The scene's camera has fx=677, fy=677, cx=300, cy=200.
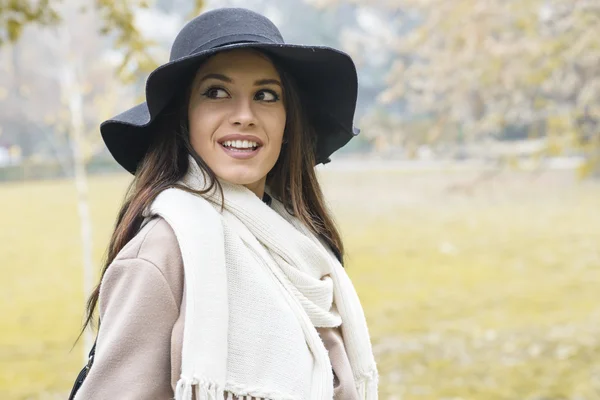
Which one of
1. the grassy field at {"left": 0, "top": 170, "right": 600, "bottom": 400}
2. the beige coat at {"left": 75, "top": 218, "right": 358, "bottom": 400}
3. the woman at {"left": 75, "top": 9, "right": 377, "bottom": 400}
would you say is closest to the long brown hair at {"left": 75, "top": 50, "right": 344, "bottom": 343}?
the woman at {"left": 75, "top": 9, "right": 377, "bottom": 400}

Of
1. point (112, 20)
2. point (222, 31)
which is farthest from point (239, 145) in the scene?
point (112, 20)

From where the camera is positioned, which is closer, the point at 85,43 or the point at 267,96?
the point at 267,96

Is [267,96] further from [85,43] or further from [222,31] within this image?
[85,43]

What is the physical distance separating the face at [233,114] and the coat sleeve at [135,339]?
272 mm

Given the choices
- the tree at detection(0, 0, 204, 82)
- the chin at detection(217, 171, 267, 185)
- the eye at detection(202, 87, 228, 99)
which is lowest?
the chin at detection(217, 171, 267, 185)

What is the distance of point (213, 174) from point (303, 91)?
1.03 ft

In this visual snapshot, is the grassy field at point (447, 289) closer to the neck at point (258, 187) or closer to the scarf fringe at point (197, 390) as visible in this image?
the neck at point (258, 187)

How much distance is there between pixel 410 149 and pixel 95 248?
8.94 metres

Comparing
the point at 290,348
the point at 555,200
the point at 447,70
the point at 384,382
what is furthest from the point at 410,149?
the point at 555,200

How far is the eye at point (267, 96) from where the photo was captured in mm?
1295

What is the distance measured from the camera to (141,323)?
105cm

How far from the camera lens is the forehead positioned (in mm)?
1252

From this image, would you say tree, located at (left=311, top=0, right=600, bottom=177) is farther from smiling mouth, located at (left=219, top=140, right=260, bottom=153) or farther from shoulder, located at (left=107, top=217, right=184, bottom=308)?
shoulder, located at (left=107, top=217, right=184, bottom=308)

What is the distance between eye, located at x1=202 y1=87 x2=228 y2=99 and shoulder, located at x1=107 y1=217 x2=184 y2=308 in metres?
0.28
